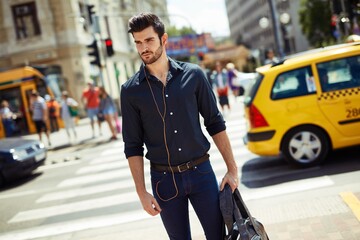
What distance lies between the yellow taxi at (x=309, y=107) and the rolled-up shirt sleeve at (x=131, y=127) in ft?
14.9

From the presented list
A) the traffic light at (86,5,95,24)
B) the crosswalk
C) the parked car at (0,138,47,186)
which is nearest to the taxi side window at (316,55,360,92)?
the crosswalk

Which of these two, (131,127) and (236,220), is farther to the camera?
(131,127)

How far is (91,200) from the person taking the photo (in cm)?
781

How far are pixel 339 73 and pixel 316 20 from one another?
59242 mm

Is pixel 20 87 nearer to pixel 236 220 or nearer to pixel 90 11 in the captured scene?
pixel 90 11

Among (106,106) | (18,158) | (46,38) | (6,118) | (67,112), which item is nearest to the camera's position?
(18,158)

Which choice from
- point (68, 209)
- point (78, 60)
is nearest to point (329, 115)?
point (68, 209)

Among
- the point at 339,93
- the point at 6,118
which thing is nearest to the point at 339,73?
the point at 339,93

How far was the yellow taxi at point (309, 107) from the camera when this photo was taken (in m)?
7.11

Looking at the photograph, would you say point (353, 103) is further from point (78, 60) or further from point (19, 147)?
point (78, 60)

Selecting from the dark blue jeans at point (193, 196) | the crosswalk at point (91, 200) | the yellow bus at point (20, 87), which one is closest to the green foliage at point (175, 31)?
the yellow bus at point (20, 87)

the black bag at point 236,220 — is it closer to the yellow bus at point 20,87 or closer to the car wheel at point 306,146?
the car wheel at point 306,146

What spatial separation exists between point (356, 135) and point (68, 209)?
14.5 feet

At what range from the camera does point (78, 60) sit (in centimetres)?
3172
